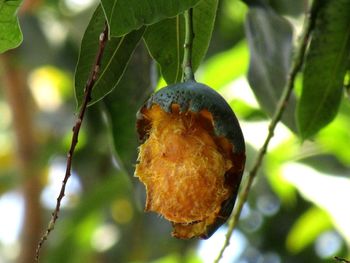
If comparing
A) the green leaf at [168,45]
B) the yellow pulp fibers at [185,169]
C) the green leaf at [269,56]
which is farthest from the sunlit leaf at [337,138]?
the yellow pulp fibers at [185,169]

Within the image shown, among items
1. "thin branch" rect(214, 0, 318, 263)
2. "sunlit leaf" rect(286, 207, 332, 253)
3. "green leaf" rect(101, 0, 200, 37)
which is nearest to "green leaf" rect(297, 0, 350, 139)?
"thin branch" rect(214, 0, 318, 263)

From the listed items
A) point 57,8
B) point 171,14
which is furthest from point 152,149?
point 57,8

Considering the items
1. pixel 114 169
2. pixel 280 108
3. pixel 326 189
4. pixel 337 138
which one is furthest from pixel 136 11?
pixel 114 169

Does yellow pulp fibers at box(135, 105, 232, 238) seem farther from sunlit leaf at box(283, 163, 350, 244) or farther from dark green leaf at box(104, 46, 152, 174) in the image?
sunlit leaf at box(283, 163, 350, 244)

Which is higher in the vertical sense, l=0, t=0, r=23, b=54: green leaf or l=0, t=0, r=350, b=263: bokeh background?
l=0, t=0, r=23, b=54: green leaf

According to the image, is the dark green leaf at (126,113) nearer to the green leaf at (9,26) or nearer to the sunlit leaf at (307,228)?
the green leaf at (9,26)

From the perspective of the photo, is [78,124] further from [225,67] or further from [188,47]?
[225,67]
